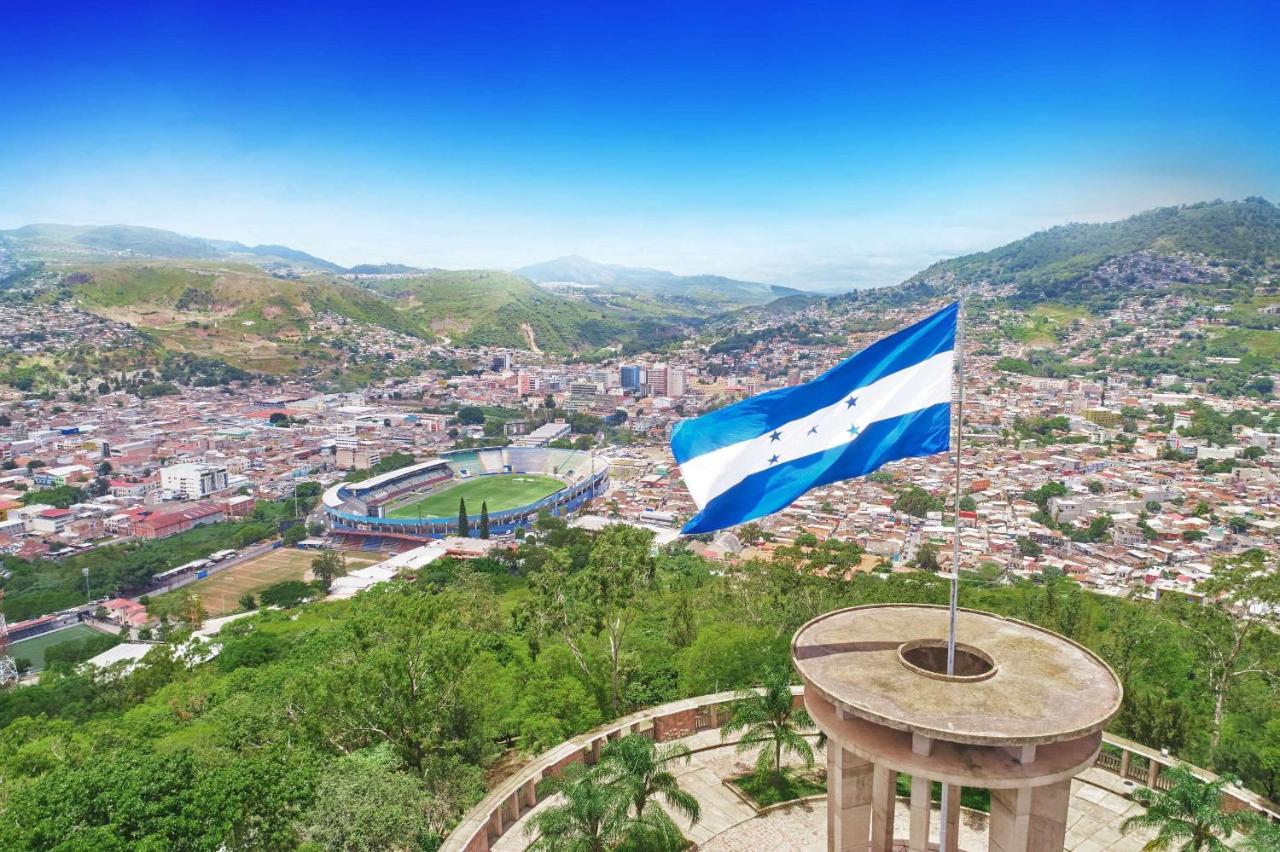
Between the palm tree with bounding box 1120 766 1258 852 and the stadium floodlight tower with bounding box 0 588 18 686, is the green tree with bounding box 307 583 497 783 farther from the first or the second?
the stadium floodlight tower with bounding box 0 588 18 686

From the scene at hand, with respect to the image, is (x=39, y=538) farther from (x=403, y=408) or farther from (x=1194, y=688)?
(x=1194, y=688)

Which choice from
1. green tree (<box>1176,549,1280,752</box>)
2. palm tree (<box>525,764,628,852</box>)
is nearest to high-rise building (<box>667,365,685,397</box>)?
green tree (<box>1176,549,1280,752</box>)

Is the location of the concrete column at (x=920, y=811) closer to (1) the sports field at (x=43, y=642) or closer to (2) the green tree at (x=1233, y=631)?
(2) the green tree at (x=1233, y=631)

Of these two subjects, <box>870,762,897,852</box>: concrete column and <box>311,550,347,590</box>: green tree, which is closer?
<box>870,762,897,852</box>: concrete column

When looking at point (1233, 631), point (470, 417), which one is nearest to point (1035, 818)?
point (1233, 631)

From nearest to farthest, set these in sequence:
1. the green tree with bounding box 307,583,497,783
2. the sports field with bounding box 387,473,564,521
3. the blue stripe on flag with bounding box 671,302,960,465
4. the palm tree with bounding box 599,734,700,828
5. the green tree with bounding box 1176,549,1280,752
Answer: the blue stripe on flag with bounding box 671,302,960,465, the palm tree with bounding box 599,734,700,828, the green tree with bounding box 307,583,497,783, the green tree with bounding box 1176,549,1280,752, the sports field with bounding box 387,473,564,521

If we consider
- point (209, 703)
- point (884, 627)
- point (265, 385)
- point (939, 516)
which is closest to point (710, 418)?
point (884, 627)

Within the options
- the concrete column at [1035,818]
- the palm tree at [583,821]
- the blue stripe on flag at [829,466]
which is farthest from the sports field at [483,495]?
the concrete column at [1035,818]
